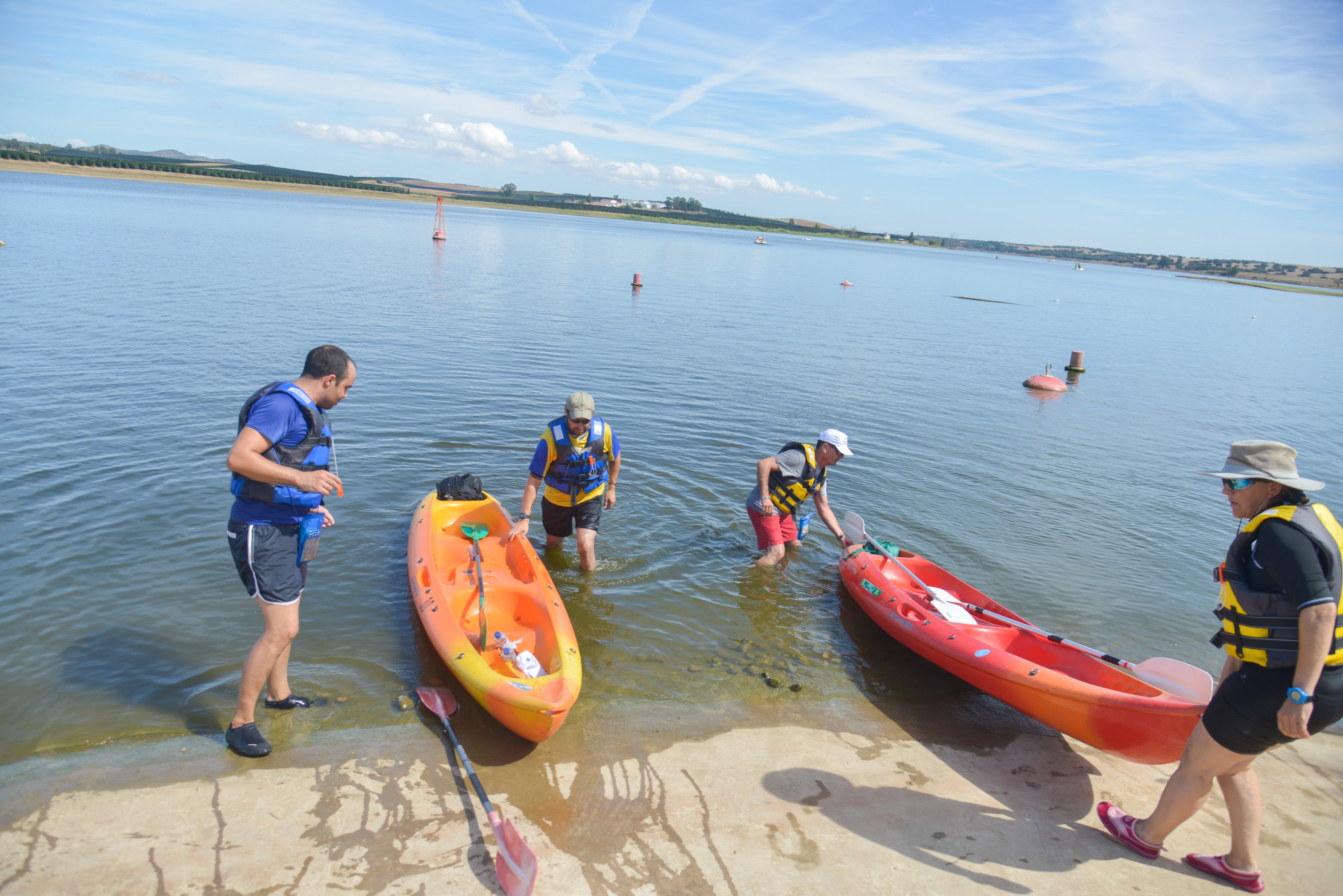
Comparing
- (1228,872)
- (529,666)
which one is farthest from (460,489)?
(1228,872)

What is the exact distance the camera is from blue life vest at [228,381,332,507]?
169 inches

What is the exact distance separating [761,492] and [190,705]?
213 inches

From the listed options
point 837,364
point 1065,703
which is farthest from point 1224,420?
point 1065,703

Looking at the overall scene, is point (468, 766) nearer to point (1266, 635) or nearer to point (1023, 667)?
point (1023, 667)

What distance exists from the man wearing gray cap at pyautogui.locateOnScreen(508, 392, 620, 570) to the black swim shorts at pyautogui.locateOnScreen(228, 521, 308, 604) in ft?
8.12

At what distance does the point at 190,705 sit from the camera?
212 inches

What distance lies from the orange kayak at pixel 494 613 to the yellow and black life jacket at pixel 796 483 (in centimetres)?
281

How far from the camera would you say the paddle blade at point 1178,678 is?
499 cm

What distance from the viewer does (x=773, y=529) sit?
8172 millimetres

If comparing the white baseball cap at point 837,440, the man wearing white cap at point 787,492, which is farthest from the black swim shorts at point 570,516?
the white baseball cap at point 837,440

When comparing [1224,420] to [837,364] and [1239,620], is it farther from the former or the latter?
[1239,620]

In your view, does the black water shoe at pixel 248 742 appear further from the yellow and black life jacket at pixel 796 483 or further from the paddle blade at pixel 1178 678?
the paddle blade at pixel 1178 678

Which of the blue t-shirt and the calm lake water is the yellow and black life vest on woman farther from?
the blue t-shirt

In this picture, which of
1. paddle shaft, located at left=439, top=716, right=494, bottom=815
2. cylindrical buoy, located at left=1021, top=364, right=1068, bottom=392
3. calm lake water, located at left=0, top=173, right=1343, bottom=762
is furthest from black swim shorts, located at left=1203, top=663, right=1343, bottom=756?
cylindrical buoy, located at left=1021, top=364, right=1068, bottom=392
